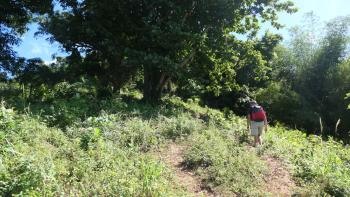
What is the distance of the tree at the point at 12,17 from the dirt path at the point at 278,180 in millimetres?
14047

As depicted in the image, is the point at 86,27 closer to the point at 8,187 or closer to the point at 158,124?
the point at 158,124

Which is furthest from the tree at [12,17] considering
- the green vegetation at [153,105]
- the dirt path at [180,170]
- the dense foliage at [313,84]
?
the dense foliage at [313,84]

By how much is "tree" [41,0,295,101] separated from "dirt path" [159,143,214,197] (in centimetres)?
607

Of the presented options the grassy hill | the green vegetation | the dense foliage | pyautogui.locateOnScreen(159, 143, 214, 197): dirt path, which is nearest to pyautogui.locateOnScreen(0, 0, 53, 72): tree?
the green vegetation

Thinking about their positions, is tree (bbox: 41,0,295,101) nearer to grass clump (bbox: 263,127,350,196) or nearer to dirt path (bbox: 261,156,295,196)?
grass clump (bbox: 263,127,350,196)

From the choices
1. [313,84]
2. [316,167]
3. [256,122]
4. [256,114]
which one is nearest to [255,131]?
[256,122]

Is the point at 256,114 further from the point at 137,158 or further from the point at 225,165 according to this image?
the point at 137,158

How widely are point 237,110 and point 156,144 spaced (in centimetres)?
2263

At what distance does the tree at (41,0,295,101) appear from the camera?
1634 cm

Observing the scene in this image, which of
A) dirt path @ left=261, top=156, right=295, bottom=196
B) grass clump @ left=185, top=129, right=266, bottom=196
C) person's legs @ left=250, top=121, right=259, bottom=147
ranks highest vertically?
person's legs @ left=250, top=121, right=259, bottom=147

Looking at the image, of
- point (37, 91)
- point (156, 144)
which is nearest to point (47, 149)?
point (156, 144)

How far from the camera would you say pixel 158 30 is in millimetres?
15867

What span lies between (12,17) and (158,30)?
9.19 meters

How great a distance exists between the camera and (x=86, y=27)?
17484 mm
